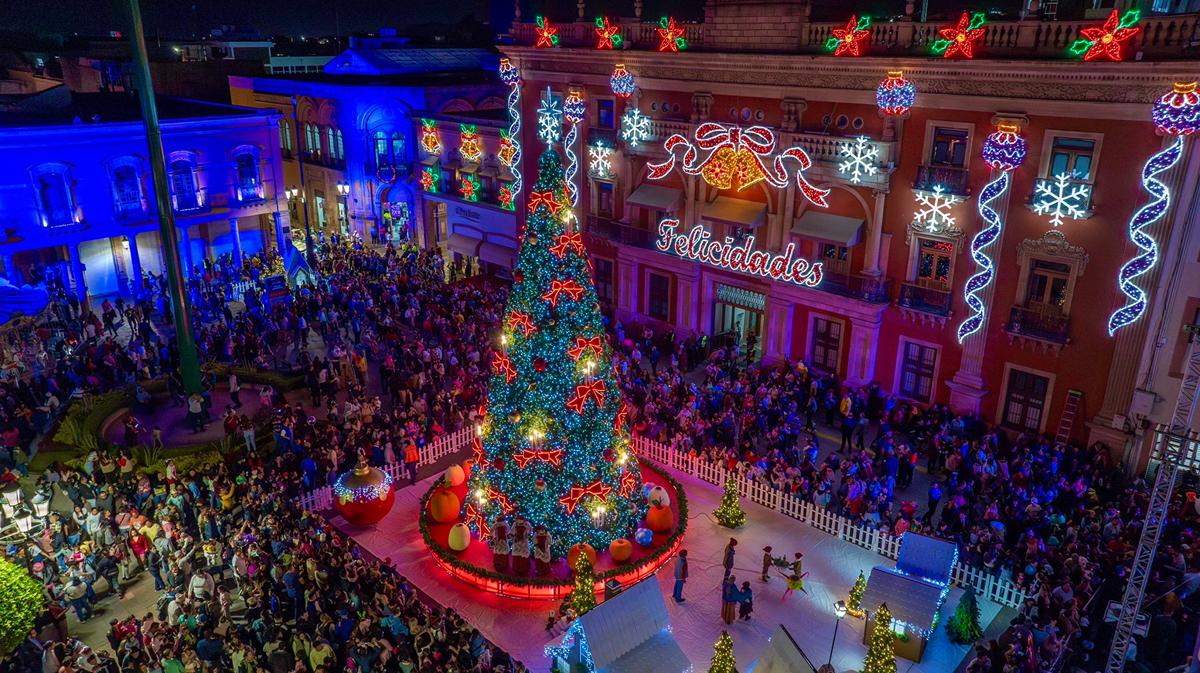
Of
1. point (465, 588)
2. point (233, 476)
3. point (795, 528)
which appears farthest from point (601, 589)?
point (233, 476)

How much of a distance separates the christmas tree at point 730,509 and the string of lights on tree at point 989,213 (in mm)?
8631

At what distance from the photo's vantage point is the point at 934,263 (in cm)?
2284

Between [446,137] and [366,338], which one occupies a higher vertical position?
[446,137]

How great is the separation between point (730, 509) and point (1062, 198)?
11.1 m

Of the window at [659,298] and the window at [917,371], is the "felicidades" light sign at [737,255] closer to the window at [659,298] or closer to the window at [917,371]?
the window at [659,298]

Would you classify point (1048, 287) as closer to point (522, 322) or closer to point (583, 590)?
point (522, 322)

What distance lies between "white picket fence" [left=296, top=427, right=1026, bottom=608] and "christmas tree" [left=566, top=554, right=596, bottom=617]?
5.31 meters

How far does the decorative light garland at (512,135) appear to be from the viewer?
32.3 metres

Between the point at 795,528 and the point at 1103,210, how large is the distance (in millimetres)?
10638

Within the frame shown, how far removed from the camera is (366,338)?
28.1 meters

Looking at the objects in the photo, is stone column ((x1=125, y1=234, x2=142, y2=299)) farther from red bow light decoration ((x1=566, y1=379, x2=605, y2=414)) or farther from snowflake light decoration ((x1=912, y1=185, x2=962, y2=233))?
snowflake light decoration ((x1=912, y1=185, x2=962, y2=233))

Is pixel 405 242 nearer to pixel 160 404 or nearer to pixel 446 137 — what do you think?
pixel 446 137

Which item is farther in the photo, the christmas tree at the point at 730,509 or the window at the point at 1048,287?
the window at the point at 1048,287

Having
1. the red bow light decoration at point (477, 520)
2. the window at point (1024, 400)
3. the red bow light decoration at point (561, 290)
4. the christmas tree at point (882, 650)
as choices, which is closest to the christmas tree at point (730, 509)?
the red bow light decoration at point (477, 520)
